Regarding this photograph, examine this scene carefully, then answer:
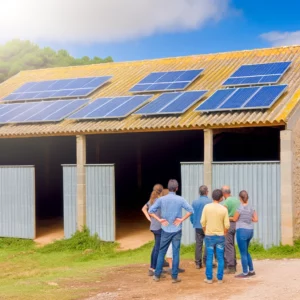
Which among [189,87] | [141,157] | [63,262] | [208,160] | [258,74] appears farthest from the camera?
[141,157]

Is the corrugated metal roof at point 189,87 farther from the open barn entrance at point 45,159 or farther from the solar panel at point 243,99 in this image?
the open barn entrance at point 45,159

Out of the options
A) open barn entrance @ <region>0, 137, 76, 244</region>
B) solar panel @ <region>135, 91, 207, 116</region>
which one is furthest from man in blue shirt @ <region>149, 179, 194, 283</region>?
open barn entrance @ <region>0, 137, 76, 244</region>

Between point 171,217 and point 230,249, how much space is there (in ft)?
5.67

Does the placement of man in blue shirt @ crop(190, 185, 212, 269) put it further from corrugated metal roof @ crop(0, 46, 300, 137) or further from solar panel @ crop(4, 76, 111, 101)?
solar panel @ crop(4, 76, 111, 101)

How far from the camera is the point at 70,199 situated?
1891cm

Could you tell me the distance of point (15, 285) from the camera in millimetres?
11961

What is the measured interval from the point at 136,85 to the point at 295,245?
878 centimetres

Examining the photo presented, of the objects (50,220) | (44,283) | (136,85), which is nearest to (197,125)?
(136,85)

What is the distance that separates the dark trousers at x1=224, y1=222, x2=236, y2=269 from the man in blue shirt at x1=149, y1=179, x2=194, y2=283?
1.32m

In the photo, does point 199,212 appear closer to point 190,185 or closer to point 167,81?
point 190,185

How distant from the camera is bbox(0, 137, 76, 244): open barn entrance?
85.7ft

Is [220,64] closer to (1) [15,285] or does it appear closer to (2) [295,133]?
(2) [295,133]

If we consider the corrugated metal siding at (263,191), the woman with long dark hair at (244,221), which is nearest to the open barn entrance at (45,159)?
the corrugated metal siding at (263,191)

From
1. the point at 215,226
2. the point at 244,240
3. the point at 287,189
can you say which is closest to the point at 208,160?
the point at 287,189
